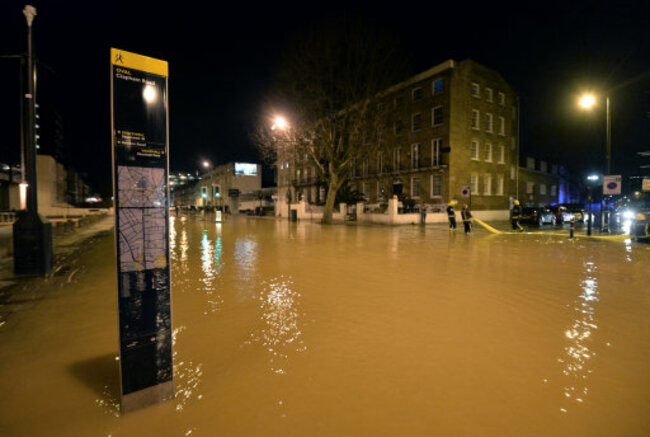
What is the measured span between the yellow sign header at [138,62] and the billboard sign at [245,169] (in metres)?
84.6

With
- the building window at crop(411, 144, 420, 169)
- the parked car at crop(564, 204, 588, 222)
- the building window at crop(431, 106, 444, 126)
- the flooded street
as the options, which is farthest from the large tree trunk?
the parked car at crop(564, 204, 588, 222)

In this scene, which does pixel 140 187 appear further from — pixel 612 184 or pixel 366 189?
pixel 366 189

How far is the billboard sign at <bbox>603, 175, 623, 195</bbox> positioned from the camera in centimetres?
1538

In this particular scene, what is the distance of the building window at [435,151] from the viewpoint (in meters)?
33.1

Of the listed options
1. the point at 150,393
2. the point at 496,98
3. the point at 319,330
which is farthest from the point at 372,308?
the point at 496,98

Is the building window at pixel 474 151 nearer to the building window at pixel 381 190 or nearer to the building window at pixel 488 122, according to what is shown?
the building window at pixel 488 122

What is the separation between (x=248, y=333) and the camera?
4227mm

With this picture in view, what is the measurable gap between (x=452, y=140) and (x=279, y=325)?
31559 millimetres

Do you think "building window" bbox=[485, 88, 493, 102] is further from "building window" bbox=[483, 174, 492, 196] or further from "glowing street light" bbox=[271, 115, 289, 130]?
"glowing street light" bbox=[271, 115, 289, 130]

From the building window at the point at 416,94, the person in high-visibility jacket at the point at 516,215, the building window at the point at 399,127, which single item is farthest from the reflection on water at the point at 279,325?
the building window at the point at 399,127

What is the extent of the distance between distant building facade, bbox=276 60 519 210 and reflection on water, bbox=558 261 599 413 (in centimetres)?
2560

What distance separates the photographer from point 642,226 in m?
13.6

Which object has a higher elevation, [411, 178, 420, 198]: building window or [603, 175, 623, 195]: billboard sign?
[411, 178, 420, 198]: building window

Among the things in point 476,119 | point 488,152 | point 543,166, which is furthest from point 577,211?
point 543,166
